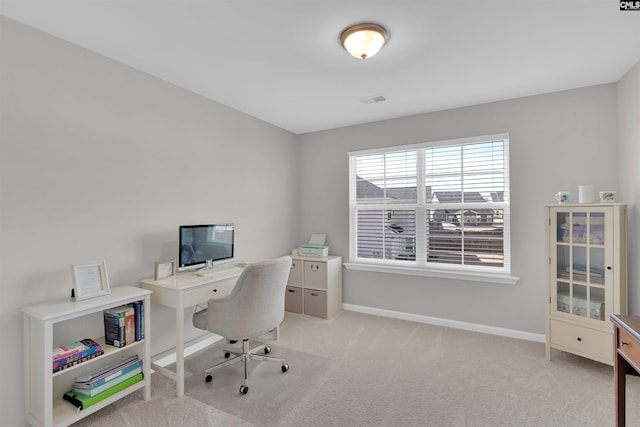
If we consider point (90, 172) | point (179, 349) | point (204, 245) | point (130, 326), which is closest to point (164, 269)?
point (204, 245)

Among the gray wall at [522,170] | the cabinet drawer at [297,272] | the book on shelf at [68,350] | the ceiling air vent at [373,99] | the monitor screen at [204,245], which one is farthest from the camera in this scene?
the cabinet drawer at [297,272]

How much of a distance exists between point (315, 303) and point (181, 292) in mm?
2010

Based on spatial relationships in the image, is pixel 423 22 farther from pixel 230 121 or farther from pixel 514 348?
pixel 514 348

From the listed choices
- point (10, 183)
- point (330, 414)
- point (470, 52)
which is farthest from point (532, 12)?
point (10, 183)

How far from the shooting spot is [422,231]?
372 cm

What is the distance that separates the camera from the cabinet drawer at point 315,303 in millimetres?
3852

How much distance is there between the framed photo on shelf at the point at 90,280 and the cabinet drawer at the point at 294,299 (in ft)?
7.57

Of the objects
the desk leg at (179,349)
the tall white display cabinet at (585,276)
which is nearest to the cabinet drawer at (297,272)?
the desk leg at (179,349)

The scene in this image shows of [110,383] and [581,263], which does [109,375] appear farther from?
[581,263]

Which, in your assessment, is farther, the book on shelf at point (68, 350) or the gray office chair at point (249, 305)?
the gray office chair at point (249, 305)

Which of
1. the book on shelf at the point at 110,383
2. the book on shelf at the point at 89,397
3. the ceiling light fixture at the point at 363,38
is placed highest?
the ceiling light fixture at the point at 363,38

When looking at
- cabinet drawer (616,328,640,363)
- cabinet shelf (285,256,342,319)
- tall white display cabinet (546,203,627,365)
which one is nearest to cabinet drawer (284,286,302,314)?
cabinet shelf (285,256,342,319)

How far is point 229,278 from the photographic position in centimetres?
269

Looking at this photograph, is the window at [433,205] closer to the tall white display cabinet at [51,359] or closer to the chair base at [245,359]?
the chair base at [245,359]
